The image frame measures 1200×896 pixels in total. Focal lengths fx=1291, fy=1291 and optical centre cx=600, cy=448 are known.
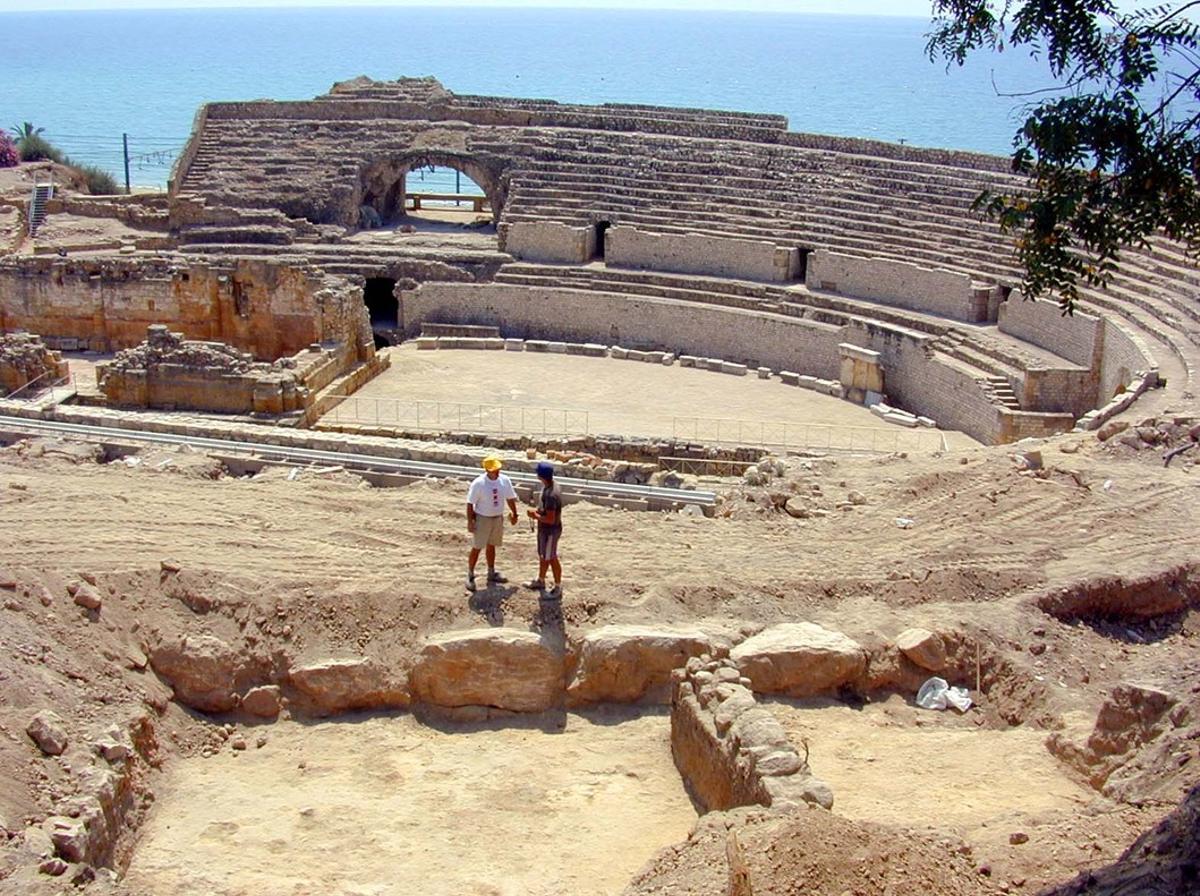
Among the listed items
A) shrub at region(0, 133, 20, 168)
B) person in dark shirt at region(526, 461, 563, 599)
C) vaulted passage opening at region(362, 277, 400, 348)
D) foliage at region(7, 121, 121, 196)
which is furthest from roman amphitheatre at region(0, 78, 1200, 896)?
foliage at region(7, 121, 121, 196)

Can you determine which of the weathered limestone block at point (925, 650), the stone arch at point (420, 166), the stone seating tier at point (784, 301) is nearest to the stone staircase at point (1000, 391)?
the stone seating tier at point (784, 301)

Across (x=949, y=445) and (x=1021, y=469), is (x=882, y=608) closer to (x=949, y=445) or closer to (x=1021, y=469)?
(x=1021, y=469)

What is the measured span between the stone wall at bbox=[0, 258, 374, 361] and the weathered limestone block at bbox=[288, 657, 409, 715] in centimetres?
1578

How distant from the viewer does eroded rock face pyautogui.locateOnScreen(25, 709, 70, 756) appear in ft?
29.9

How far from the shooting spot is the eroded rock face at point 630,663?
11.1 meters

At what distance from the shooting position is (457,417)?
23.3 metres

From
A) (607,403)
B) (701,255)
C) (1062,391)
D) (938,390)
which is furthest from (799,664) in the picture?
(701,255)

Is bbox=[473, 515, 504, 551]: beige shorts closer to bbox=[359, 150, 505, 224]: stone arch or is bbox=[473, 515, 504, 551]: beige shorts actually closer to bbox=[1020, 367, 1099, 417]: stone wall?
bbox=[1020, 367, 1099, 417]: stone wall

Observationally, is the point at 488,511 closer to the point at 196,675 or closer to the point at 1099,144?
the point at 196,675

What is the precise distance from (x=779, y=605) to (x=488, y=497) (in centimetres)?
290

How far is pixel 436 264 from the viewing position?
31.1 meters

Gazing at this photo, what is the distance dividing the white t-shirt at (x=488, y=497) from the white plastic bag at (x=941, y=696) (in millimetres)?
4013

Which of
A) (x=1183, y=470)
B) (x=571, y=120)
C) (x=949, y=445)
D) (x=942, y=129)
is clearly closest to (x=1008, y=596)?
(x=1183, y=470)

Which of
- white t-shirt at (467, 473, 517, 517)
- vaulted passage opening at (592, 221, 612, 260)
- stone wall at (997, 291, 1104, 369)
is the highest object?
vaulted passage opening at (592, 221, 612, 260)
